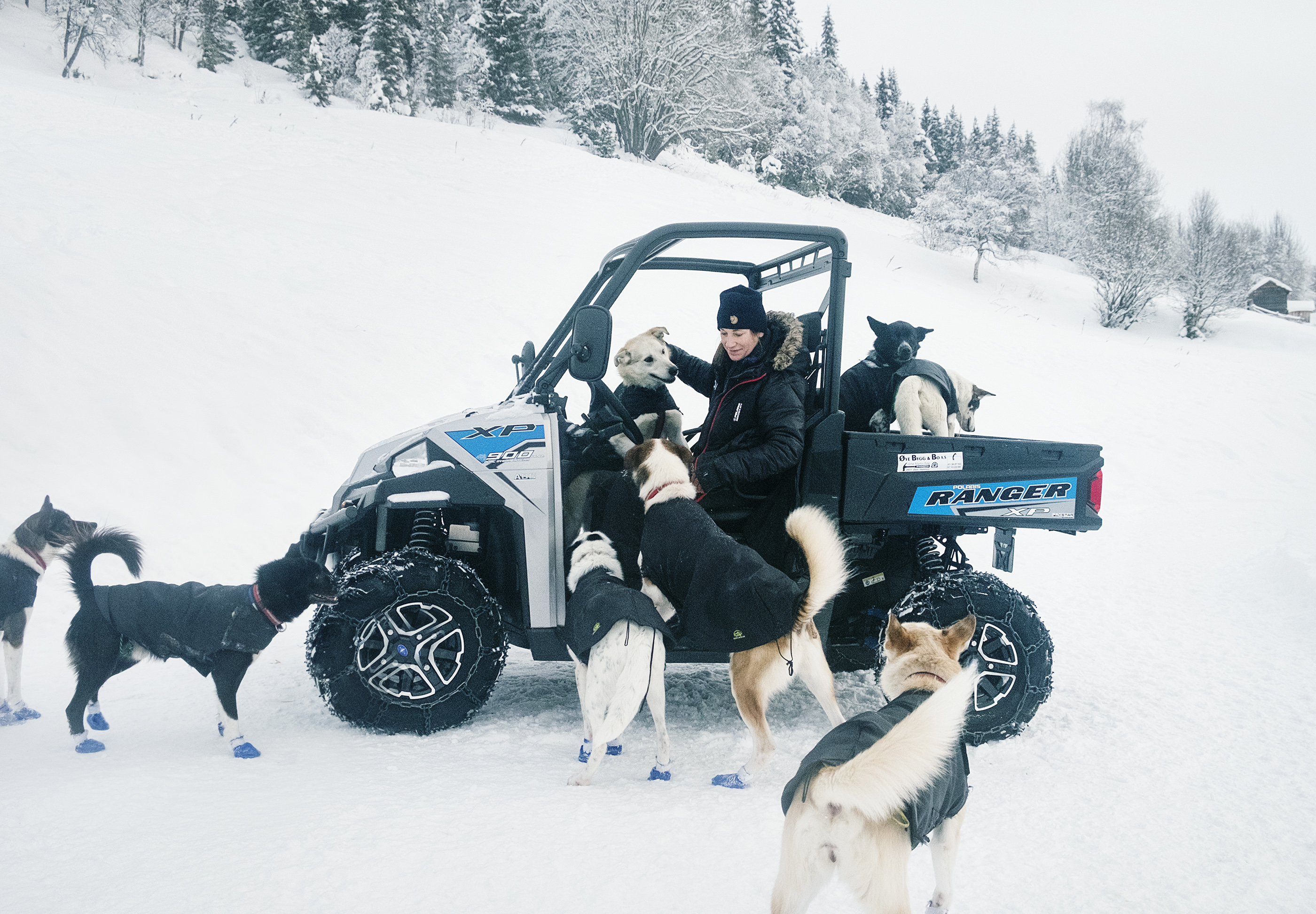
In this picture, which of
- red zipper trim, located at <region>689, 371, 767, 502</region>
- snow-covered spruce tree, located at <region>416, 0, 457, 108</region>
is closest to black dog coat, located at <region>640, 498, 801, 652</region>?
red zipper trim, located at <region>689, 371, 767, 502</region>

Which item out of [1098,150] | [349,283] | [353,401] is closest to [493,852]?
[353,401]

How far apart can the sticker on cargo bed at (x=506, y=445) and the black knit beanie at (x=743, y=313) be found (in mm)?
975

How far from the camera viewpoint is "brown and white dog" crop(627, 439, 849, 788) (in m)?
2.58

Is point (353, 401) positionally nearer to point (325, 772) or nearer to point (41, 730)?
A: point (41, 730)

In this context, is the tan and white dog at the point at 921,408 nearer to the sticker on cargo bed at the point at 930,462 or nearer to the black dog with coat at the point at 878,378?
the black dog with coat at the point at 878,378

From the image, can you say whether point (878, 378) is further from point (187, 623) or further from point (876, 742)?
point (187, 623)

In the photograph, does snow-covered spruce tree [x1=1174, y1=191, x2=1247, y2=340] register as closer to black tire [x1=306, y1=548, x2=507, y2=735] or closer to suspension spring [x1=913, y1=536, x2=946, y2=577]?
suspension spring [x1=913, y1=536, x2=946, y2=577]

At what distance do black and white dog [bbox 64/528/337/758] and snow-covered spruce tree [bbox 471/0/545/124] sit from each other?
30538mm

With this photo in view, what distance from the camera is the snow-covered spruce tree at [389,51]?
2562cm

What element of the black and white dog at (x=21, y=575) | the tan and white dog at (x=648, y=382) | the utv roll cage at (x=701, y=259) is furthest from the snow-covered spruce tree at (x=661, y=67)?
the black and white dog at (x=21, y=575)

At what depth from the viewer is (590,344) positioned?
9.81ft

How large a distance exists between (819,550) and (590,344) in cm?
122

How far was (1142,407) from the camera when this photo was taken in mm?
11602

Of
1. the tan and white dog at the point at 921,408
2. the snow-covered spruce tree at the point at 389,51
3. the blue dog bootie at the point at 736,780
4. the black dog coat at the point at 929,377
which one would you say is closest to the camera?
the blue dog bootie at the point at 736,780
